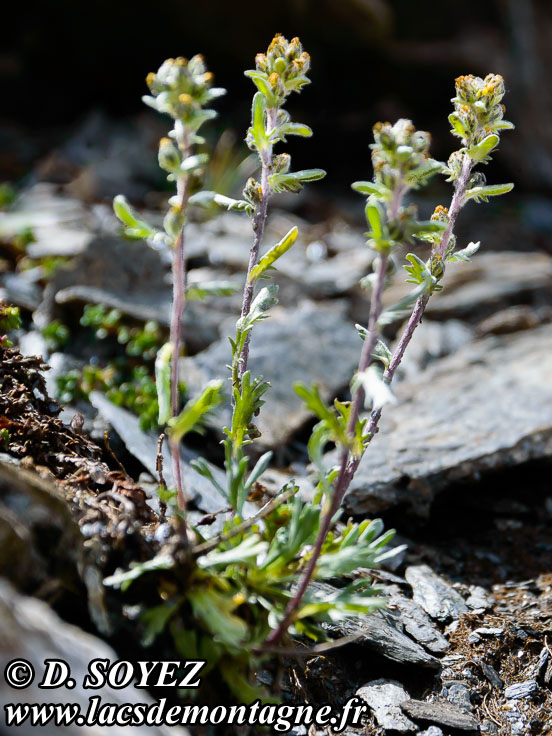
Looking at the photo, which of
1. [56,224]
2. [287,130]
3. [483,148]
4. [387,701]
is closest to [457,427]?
[387,701]

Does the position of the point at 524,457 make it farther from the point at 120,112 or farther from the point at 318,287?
the point at 120,112

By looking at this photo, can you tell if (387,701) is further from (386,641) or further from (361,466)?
(361,466)

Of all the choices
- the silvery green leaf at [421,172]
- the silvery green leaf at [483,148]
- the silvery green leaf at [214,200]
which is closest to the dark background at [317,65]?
the silvery green leaf at [214,200]

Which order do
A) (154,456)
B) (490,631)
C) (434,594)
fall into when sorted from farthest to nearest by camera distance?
(154,456)
(434,594)
(490,631)

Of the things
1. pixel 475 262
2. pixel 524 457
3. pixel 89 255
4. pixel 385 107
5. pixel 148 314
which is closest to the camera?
pixel 524 457

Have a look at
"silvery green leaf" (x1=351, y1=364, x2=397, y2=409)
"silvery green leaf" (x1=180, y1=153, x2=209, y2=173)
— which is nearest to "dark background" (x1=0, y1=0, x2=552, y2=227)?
"silvery green leaf" (x1=180, y1=153, x2=209, y2=173)

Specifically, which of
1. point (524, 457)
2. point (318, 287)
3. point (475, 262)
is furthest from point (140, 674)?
point (475, 262)

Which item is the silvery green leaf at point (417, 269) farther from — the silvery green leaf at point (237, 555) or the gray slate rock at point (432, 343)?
the gray slate rock at point (432, 343)
